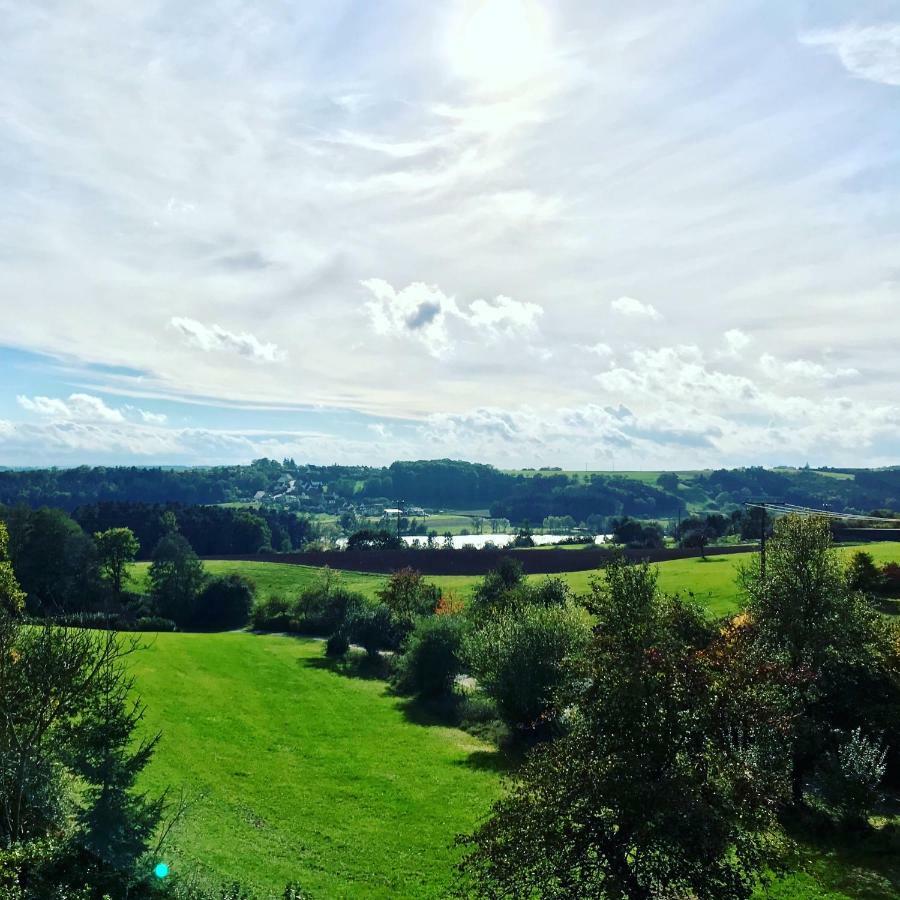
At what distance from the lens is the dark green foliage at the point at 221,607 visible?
9056cm

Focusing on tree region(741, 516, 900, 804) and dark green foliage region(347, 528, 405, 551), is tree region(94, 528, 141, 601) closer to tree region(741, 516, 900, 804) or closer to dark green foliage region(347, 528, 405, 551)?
dark green foliage region(347, 528, 405, 551)

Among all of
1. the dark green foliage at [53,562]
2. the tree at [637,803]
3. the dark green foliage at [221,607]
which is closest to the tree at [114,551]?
the dark green foliage at [53,562]

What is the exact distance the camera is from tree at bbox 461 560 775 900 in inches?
545

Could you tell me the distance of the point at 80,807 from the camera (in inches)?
835

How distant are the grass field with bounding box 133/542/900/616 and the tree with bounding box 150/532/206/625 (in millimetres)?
9780

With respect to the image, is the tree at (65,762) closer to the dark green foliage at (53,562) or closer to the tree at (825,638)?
the tree at (825,638)

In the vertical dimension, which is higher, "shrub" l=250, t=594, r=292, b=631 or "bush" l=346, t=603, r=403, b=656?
"bush" l=346, t=603, r=403, b=656

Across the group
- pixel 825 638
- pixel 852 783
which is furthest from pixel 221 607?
pixel 852 783

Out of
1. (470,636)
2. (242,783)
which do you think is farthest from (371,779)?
(470,636)

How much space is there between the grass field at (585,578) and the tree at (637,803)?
120 ft

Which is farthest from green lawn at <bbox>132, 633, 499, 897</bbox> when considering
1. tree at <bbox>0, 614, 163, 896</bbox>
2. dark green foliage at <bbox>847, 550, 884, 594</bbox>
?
dark green foliage at <bbox>847, 550, 884, 594</bbox>

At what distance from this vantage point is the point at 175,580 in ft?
305

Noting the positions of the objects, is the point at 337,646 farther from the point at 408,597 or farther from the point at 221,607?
the point at 221,607

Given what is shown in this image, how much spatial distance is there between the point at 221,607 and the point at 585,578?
49.2 meters
